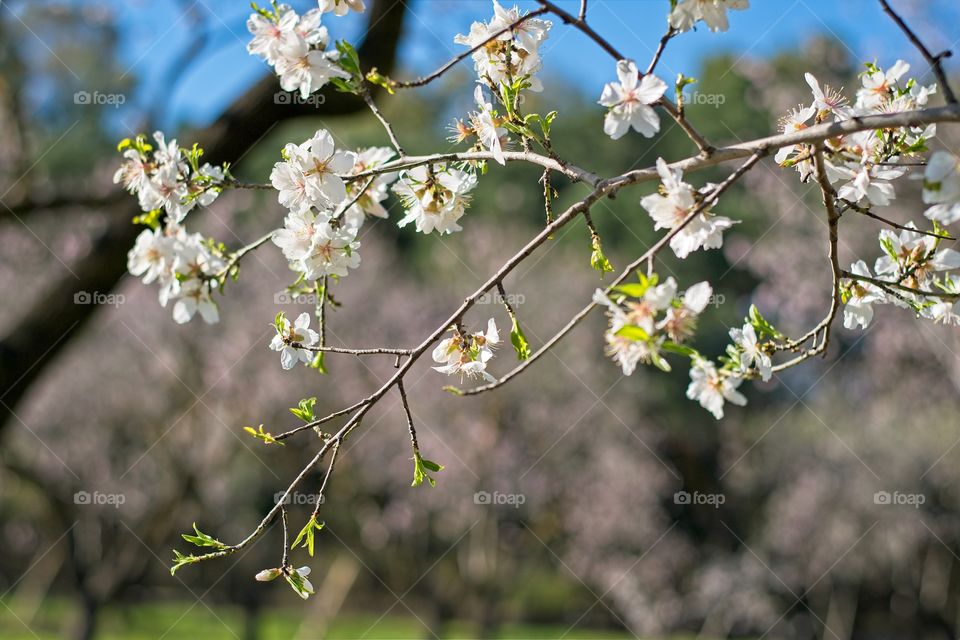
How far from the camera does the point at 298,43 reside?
129cm

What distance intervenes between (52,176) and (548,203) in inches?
466

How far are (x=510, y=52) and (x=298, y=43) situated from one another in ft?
1.01

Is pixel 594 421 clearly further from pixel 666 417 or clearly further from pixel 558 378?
pixel 666 417

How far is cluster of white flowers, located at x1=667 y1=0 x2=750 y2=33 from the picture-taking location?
1.10m

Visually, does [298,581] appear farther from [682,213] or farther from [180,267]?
[682,213]

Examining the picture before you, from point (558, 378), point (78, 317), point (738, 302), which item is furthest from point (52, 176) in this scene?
point (78, 317)

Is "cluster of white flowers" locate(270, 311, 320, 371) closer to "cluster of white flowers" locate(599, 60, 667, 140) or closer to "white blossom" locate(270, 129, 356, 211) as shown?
"white blossom" locate(270, 129, 356, 211)

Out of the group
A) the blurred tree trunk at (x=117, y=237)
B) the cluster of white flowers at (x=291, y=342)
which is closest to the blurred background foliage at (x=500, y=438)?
the blurred tree trunk at (x=117, y=237)

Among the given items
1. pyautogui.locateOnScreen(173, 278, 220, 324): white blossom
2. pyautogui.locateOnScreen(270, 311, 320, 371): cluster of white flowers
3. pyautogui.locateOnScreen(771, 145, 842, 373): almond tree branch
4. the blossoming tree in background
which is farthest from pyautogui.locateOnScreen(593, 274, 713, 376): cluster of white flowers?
pyautogui.locateOnScreen(173, 278, 220, 324): white blossom

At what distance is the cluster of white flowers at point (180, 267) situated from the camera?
134cm

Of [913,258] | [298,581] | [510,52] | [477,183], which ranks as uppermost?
[510,52]

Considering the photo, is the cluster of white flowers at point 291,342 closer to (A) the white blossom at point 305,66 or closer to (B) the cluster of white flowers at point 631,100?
(A) the white blossom at point 305,66

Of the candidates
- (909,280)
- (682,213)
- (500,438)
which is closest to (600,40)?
(682,213)

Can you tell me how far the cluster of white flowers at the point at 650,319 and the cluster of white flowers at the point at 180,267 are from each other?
65 cm
